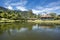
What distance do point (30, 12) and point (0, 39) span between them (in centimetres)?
9004

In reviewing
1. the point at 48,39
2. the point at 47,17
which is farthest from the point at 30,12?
the point at 48,39

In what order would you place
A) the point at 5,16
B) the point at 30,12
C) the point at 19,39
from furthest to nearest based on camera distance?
the point at 30,12, the point at 5,16, the point at 19,39

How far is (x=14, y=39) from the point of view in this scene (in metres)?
10.3

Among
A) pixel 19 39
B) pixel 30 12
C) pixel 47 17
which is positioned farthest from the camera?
pixel 30 12

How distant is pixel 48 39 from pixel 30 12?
89977mm

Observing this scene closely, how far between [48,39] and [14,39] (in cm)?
328

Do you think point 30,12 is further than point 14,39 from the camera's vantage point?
Yes

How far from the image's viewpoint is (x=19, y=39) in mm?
10320

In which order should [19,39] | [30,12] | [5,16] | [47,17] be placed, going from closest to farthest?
[19,39], [5,16], [47,17], [30,12]

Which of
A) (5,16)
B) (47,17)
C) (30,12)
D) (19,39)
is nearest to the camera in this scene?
(19,39)

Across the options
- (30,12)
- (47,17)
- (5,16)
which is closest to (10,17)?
(5,16)

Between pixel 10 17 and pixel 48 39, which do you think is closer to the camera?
pixel 48 39

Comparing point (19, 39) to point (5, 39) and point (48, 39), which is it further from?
point (48, 39)

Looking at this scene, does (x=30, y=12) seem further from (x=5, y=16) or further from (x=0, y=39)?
(x=0, y=39)
